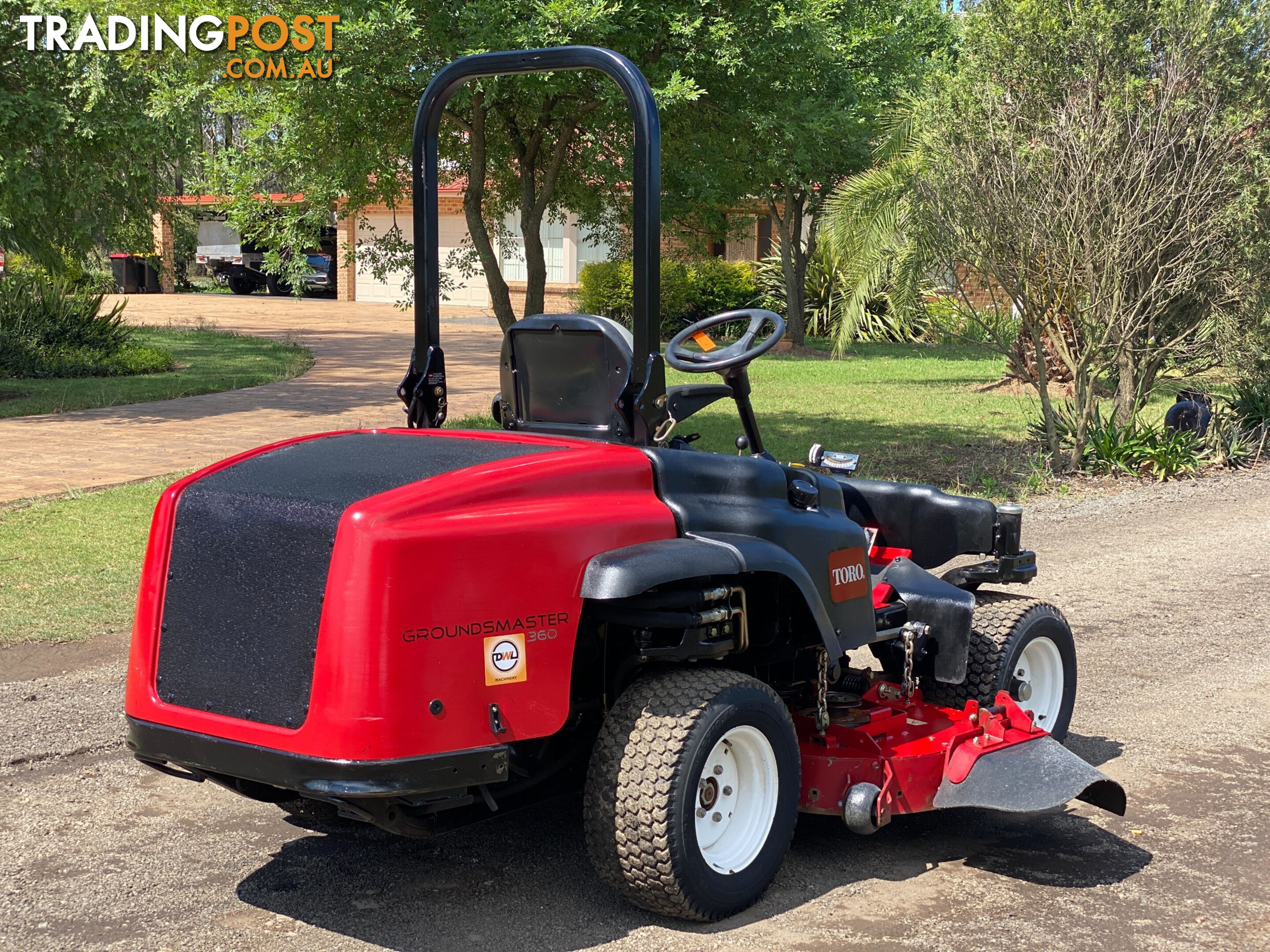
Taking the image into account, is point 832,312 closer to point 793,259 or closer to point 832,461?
point 793,259

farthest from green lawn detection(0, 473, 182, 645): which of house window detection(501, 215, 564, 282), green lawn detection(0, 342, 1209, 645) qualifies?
house window detection(501, 215, 564, 282)

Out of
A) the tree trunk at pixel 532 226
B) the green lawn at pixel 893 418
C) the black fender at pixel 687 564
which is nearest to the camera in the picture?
the black fender at pixel 687 564

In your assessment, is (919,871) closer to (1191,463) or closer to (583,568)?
(583,568)

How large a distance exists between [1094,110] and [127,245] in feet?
44.8

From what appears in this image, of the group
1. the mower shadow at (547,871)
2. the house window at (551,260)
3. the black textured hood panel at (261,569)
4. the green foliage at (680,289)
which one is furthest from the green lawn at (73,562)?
the house window at (551,260)

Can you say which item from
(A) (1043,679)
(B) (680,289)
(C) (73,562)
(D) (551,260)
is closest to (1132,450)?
(A) (1043,679)

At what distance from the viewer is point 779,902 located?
4039mm

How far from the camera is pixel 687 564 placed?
11.9 feet

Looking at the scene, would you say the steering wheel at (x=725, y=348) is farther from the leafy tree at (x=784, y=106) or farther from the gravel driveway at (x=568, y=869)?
the leafy tree at (x=784, y=106)

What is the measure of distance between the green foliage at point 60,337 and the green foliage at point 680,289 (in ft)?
37.0

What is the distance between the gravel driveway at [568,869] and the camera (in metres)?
3.81

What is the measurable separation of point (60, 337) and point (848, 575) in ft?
58.0

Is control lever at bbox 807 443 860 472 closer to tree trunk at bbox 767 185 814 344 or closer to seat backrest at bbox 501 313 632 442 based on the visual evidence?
seat backrest at bbox 501 313 632 442

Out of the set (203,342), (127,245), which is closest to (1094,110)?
(127,245)
